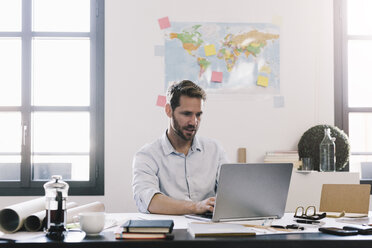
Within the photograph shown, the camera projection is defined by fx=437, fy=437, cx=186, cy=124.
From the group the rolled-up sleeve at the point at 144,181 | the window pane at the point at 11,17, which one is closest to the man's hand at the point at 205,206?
the rolled-up sleeve at the point at 144,181

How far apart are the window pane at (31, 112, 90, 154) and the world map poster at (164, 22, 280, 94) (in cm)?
77

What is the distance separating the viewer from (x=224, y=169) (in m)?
1.56

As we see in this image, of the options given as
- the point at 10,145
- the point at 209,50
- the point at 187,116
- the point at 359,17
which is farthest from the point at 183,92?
the point at 359,17

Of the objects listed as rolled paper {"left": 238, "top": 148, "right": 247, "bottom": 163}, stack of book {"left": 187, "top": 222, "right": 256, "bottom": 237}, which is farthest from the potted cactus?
stack of book {"left": 187, "top": 222, "right": 256, "bottom": 237}

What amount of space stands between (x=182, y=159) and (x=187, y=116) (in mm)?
231

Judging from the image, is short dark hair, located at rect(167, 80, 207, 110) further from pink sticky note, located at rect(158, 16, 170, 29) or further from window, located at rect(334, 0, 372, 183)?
window, located at rect(334, 0, 372, 183)

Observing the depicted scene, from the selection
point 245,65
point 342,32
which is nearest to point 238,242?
point 245,65

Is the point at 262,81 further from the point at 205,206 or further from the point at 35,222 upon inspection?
the point at 35,222

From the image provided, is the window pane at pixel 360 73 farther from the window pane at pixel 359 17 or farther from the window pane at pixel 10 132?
the window pane at pixel 10 132

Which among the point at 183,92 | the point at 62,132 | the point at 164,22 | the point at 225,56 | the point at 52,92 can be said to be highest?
the point at 164,22

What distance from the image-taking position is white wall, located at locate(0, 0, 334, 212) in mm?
3471

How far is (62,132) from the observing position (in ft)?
11.6

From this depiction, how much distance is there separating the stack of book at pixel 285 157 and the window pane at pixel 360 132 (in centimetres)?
62

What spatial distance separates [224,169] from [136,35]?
7.22 ft
